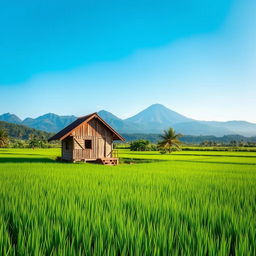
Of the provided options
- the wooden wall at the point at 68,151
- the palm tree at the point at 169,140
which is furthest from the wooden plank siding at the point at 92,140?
the palm tree at the point at 169,140

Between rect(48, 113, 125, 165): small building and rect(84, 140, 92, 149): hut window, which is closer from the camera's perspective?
rect(48, 113, 125, 165): small building

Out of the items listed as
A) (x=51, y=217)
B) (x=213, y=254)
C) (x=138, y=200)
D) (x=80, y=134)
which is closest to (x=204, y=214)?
(x=138, y=200)

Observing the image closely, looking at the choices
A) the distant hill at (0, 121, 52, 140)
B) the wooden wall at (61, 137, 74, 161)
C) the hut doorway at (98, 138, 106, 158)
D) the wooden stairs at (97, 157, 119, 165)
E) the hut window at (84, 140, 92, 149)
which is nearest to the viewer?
the wooden stairs at (97, 157, 119, 165)

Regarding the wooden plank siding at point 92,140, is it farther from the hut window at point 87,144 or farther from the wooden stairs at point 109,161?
the wooden stairs at point 109,161

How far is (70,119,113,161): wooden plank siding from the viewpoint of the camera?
2330cm

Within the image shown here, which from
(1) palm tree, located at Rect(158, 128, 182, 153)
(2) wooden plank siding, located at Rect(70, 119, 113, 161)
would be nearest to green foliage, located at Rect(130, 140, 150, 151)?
(1) palm tree, located at Rect(158, 128, 182, 153)

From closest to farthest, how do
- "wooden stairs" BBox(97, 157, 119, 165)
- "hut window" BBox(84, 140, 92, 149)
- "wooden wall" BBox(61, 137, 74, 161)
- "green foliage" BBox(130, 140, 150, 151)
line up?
"wooden stairs" BBox(97, 157, 119, 165)
"wooden wall" BBox(61, 137, 74, 161)
"hut window" BBox(84, 140, 92, 149)
"green foliage" BBox(130, 140, 150, 151)

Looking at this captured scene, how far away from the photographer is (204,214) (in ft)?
14.0

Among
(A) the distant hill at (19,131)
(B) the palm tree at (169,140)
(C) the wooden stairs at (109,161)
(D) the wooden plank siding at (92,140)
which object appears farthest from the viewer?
(A) the distant hill at (19,131)

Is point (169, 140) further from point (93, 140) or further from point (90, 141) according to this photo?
point (93, 140)

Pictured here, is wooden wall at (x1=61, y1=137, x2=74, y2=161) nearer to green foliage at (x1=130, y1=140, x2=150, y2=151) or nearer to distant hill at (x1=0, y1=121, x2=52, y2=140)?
green foliage at (x1=130, y1=140, x2=150, y2=151)

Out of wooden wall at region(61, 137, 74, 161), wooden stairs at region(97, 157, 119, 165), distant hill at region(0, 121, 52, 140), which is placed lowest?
wooden stairs at region(97, 157, 119, 165)

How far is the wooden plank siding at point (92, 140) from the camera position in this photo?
76.4 ft

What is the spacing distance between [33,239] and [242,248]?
231 centimetres
